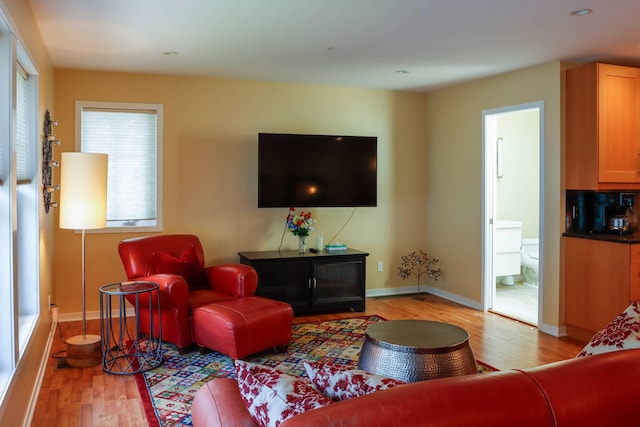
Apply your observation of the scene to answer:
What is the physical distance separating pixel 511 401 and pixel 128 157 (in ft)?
15.7

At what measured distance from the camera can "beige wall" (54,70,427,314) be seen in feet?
17.1

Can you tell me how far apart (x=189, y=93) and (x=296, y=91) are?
1.12 meters

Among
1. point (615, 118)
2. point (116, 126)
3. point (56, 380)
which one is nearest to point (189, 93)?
point (116, 126)

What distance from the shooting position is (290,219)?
561 cm

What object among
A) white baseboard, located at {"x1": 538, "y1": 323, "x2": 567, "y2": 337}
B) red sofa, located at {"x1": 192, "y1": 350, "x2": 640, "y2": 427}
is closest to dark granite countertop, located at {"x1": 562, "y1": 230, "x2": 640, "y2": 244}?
white baseboard, located at {"x1": 538, "y1": 323, "x2": 567, "y2": 337}

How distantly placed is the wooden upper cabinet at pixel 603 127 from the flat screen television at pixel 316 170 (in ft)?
6.46

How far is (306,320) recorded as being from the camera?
205 inches

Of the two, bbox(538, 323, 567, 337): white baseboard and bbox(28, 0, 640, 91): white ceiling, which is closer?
bbox(28, 0, 640, 91): white ceiling

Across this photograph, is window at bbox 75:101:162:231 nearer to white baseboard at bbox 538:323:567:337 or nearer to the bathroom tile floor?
the bathroom tile floor

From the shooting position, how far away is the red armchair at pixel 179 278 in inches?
160

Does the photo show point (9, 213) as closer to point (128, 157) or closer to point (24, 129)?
point (24, 129)

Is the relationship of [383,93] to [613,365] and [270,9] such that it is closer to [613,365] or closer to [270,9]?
[270,9]

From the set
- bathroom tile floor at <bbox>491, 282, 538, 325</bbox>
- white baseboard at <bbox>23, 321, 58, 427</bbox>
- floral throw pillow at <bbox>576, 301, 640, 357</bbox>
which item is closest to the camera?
floral throw pillow at <bbox>576, 301, 640, 357</bbox>

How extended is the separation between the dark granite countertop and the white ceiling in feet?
4.81
